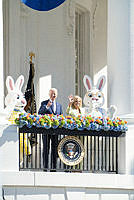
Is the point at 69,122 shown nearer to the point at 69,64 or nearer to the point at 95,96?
the point at 95,96

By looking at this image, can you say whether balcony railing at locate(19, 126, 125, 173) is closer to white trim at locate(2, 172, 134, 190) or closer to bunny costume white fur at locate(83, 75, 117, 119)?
white trim at locate(2, 172, 134, 190)

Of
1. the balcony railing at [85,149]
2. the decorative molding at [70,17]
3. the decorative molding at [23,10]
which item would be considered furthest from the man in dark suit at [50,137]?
the decorative molding at [70,17]

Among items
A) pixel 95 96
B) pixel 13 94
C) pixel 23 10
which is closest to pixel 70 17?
pixel 23 10

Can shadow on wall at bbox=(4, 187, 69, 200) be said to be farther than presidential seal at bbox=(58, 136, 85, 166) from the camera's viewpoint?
No

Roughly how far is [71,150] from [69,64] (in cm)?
654

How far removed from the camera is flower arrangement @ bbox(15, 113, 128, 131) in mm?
13562

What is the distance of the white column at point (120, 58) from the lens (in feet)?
46.6

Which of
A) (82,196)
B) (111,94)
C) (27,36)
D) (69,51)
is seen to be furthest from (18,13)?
(82,196)

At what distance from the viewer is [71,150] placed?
13.9 metres

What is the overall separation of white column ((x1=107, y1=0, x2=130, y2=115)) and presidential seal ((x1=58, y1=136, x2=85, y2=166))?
4.30ft

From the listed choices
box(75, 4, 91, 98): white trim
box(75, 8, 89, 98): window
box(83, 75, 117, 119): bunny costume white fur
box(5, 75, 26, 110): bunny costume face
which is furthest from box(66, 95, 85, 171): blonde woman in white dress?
box(75, 4, 91, 98): white trim

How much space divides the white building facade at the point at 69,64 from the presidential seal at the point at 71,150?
43 centimetres

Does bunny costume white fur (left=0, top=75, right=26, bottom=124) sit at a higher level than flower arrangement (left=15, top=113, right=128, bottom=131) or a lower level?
higher

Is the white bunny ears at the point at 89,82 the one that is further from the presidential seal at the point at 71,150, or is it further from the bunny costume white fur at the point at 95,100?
the presidential seal at the point at 71,150
